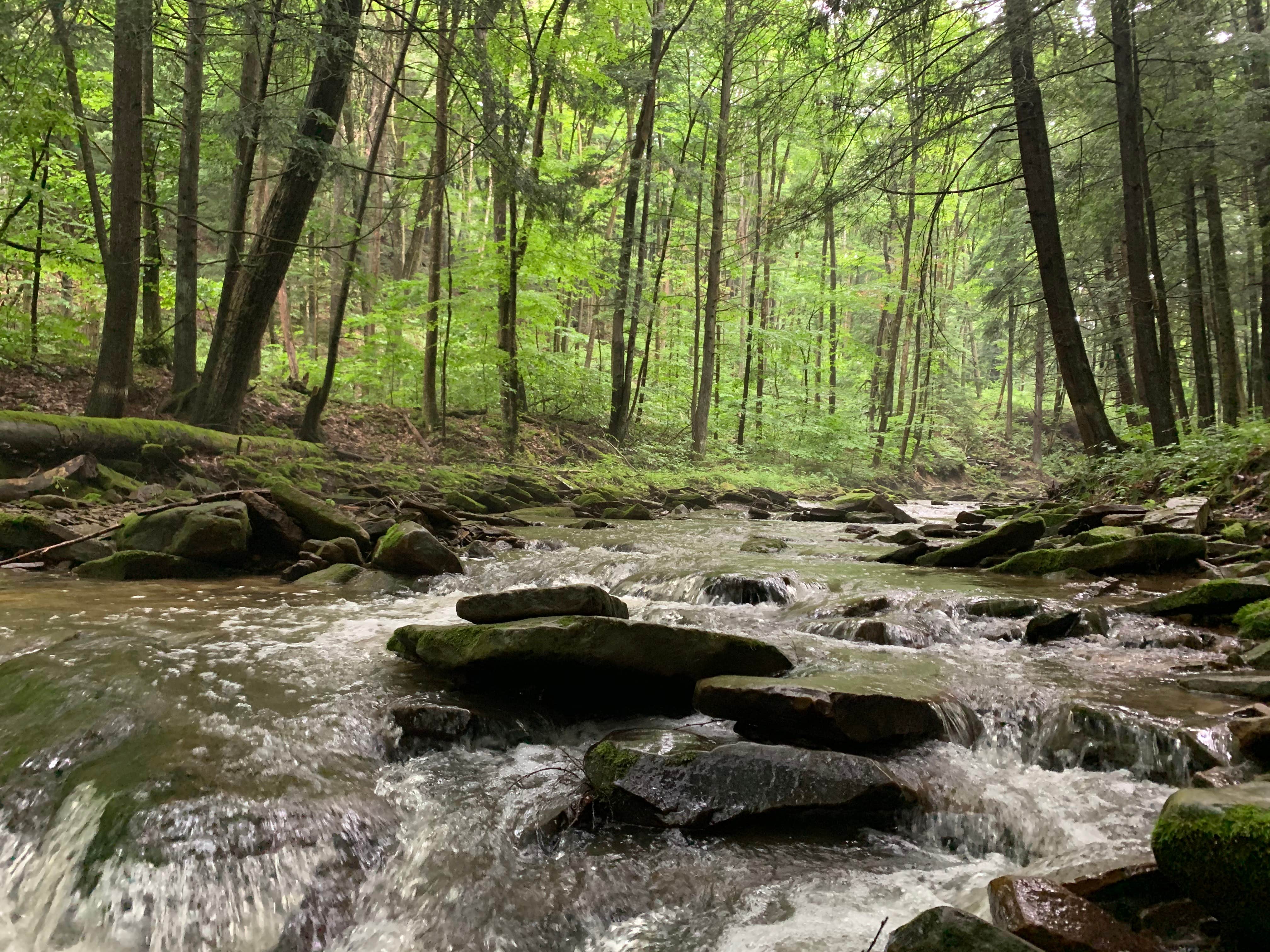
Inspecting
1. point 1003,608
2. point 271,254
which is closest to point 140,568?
point 271,254

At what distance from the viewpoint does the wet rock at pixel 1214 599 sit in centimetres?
520

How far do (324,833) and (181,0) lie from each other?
35.1ft

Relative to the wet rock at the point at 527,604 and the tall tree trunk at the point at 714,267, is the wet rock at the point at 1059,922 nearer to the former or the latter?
the wet rock at the point at 527,604

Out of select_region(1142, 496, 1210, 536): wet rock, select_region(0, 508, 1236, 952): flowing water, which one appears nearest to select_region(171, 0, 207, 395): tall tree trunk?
select_region(0, 508, 1236, 952): flowing water

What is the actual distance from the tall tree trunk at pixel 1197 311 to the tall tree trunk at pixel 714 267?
33.5ft

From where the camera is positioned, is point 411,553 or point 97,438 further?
point 97,438

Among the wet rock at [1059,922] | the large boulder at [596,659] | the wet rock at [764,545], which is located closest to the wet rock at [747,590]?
the wet rock at [764,545]

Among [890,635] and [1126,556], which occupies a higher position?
[1126,556]

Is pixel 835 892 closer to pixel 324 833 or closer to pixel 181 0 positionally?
pixel 324 833

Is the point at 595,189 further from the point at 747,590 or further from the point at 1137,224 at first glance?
the point at 747,590

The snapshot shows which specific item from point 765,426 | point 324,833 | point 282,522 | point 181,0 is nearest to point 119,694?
point 324,833

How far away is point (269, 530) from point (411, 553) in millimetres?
1724

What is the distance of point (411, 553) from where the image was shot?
24.2 feet

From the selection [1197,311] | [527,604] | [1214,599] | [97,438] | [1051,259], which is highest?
[1197,311]
